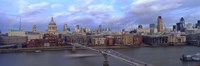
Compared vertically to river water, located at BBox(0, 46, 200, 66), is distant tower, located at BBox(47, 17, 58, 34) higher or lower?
higher

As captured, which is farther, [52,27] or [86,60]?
[52,27]

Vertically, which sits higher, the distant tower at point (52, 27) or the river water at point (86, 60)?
the distant tower at point (52, 27)

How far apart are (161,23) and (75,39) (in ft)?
43.0

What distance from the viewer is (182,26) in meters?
39.5

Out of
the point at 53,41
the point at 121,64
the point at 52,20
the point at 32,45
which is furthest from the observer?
the point at 52,20

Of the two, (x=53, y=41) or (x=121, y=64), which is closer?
(x=121, y=64)

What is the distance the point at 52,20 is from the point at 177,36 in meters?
13.1

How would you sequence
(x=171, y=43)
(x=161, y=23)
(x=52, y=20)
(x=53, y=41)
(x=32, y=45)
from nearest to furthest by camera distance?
1. (x=32, y=45)
2. (x=53, y=41)
3. (x=171, y=43)
4. (x=52, y=20)
5. (x=161, y=23)

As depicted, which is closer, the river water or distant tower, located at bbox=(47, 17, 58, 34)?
the river water

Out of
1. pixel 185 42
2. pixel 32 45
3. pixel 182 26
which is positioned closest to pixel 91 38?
pixel 32 45

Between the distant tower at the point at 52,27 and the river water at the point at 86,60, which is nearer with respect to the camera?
the river water at the point at 86,60

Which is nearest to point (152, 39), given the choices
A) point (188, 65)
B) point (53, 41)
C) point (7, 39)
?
point (53, 41)

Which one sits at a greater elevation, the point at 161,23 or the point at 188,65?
the point at 161,23

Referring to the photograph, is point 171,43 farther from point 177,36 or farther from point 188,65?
point 188,65
